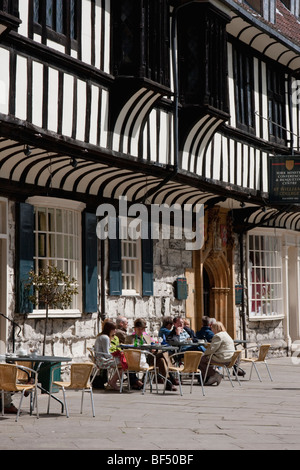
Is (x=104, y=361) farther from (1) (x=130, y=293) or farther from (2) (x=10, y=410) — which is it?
(1) (x=130, y=293)

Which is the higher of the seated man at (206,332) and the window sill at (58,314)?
the window sill at (58,314)

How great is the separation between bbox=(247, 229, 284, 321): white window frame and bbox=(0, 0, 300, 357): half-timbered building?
2.2 inches

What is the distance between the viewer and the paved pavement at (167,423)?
27.5ft

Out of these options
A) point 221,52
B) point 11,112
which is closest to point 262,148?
point 221,52

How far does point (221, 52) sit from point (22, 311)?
21.8 ft

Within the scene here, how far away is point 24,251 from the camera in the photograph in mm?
13688

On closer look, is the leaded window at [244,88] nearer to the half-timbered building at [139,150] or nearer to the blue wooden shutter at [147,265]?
the half-timbered building at [139,150]

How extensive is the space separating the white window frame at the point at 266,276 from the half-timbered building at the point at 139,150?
0.18 ft

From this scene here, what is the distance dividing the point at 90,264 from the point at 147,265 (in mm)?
1964

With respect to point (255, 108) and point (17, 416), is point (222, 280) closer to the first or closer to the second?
point (255, 108)

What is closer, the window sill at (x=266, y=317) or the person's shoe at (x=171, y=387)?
the person's shoe at (x=171, y=387)

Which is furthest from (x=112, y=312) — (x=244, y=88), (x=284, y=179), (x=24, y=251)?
(x=244, y=88)

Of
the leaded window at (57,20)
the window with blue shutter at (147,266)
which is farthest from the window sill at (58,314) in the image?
the leaded window at (57,20)

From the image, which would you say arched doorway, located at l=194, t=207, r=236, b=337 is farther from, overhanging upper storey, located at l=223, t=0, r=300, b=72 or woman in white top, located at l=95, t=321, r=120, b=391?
woman in white top, located at l=95, t=321, r=120, b=391
